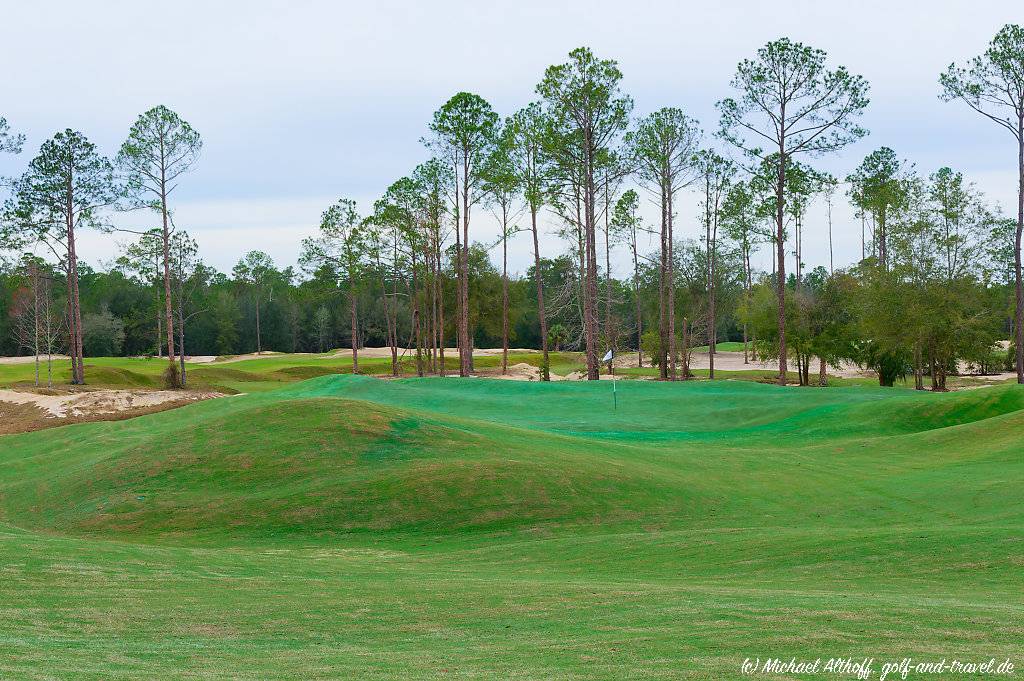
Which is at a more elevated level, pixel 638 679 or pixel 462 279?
pixel 462 279

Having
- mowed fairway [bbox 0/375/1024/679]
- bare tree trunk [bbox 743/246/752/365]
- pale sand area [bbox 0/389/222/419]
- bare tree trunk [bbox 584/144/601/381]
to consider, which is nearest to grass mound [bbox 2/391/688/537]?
mowed fairway [bbox 0/375/1024/679]

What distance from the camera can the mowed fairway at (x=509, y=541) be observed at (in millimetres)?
7258

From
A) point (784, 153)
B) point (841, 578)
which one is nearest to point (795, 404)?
point (784, 153)

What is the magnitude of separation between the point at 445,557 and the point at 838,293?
48.1 meters

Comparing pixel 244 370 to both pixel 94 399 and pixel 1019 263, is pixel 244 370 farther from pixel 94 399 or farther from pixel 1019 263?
pixel 1019 263

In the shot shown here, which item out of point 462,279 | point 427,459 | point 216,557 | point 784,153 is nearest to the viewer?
point 216,557

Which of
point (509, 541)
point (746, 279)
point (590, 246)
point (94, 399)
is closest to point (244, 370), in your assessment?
Answer: point (94, 399)

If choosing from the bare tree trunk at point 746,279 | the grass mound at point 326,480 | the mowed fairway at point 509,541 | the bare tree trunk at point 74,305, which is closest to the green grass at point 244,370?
the bare tree trunk at point 74,305

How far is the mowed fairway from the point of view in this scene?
286 inches

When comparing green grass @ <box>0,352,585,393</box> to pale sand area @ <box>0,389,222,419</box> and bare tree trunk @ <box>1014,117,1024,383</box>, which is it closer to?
pale sand area @ <box>0,389,222,419</box>

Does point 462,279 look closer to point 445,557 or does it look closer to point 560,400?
point 560,400

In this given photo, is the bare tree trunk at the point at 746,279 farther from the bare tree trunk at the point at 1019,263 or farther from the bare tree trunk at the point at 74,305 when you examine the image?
the bare tree trunk at the point at 74,305

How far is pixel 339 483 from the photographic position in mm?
19203

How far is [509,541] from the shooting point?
16062 mm
